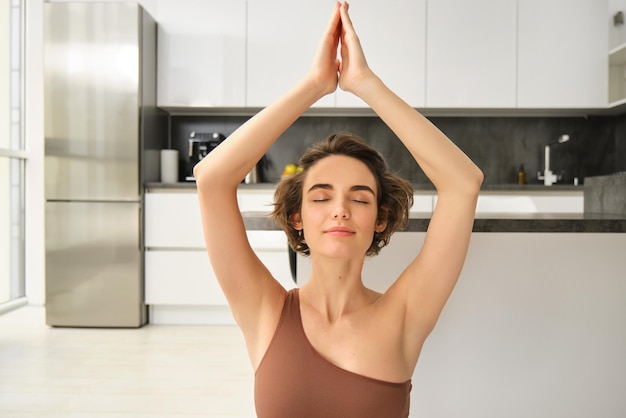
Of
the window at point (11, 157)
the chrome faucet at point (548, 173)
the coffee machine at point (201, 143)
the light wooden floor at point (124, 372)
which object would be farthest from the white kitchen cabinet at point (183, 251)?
the chrome faucet at point (548, 173)

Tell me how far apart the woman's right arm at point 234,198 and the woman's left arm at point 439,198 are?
7 centimetres

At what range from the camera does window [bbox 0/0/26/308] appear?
4.57 metres

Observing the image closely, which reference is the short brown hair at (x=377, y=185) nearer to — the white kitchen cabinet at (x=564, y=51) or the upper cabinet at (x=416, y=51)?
the upper cabinet at (x=416, y=51)

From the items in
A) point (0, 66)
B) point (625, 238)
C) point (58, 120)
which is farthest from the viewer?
point (0, 66)

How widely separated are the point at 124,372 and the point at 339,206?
2275 millimetres

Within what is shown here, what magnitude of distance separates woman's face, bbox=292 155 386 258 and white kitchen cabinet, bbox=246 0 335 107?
10.1 ft

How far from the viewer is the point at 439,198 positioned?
1.01 m

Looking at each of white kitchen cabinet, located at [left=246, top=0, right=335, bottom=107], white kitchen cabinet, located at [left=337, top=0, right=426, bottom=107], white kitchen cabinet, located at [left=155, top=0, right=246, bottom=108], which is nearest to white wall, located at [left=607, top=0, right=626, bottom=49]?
white kitchen cabinet, located at [left=337, top=0, right=426, bottom=107]

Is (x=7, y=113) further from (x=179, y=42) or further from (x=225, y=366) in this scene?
(x=225, y=366)

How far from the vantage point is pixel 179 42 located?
405 centimetres

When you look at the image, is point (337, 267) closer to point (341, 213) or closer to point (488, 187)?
point (341, 213)

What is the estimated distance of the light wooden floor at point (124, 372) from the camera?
236cm

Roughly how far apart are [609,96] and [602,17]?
0.60 metres

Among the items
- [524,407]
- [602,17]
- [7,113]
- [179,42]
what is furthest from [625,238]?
[7,113]
